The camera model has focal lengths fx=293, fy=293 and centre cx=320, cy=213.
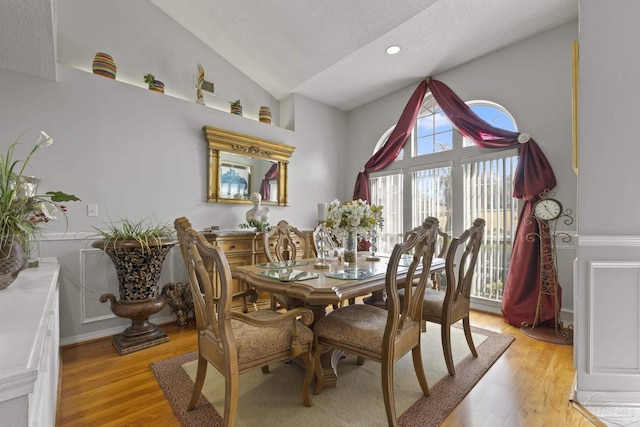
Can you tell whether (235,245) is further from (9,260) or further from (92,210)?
(9,260)

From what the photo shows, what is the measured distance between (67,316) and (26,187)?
2.00m

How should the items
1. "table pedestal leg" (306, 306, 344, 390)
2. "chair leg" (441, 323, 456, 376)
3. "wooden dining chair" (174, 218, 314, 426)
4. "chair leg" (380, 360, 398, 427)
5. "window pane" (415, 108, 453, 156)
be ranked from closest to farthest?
"wooden dining chair" (174, 218, 314, 426)
"chair leg" (380, 360, 398, 427)
"table pedestal leg" (306, 306, 344, 390)
"chair leg" (441, 323, 456, 376)
"window pane" (415, 108, 453, 156)

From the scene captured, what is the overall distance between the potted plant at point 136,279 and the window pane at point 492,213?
339 centimetres

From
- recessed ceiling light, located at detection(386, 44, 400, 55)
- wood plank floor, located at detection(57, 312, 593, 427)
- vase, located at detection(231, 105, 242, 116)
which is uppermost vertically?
recessed ceiling light, located at detection(386, 44, 400, 55)

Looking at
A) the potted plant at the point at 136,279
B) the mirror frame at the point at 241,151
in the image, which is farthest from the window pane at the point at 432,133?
the potted plant at the point at 136,279

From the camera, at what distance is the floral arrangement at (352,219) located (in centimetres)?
226

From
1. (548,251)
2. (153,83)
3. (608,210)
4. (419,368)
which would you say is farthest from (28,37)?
(548,251)

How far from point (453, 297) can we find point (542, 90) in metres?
2.56

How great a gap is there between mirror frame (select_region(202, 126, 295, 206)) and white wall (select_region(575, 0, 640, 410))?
322 centimetres

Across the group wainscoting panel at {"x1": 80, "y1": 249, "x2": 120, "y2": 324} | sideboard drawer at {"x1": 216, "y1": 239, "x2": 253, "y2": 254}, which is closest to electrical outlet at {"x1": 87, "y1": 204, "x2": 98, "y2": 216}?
wainscoting panel at {"x1": 80, "y1": 249, "x2": 120, "y2": 324}

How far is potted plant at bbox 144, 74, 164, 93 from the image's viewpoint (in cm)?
317

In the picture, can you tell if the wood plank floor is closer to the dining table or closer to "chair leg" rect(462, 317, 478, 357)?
"chair leg" rect(462, 317, 478, 357)

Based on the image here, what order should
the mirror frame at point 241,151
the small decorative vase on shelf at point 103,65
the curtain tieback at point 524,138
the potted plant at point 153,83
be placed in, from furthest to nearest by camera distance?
1. the mirror frame at point 241,151
2. the potted plant at point 153,83
3. the curtain tieback at point 524,138
4. the small decorative vase on shelf at point 103,65

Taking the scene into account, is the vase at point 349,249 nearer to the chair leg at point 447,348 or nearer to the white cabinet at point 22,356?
the chair leg at point 447,348
